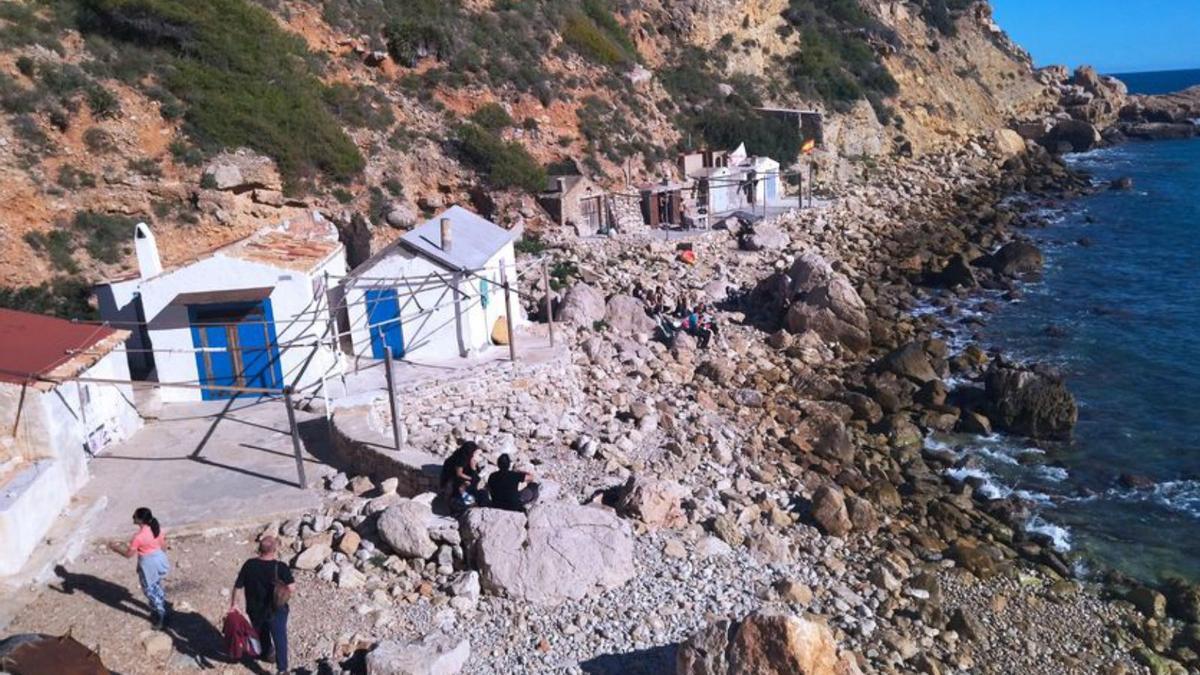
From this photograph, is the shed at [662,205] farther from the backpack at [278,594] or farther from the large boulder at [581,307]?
the backpack at [278,594]

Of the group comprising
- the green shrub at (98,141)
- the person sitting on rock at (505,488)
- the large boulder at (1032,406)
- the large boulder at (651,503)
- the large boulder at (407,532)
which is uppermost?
the green shrub at (98,141)

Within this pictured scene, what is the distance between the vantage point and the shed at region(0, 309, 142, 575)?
1116cm

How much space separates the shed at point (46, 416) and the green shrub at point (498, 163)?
17616 mm

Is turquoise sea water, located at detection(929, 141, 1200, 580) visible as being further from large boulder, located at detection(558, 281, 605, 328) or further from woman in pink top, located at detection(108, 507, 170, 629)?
woman in pink top, located at detection(108, 507, 170, 629)

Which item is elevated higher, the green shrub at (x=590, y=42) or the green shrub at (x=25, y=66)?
the green shrub at (x=590, y=42)

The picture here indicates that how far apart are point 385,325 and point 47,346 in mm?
5745

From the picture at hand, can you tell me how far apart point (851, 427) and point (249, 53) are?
2298 centimetres

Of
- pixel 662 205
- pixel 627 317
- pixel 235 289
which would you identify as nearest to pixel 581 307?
pixel 627 317

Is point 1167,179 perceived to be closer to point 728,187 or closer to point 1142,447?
point 728,187

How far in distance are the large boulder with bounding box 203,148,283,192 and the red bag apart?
58.7ft

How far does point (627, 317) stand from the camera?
72.5ft

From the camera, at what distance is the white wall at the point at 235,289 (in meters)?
16.0

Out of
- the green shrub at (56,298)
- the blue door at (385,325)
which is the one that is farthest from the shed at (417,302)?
the green shrub at (56,298)

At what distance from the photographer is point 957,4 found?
2923 inches
